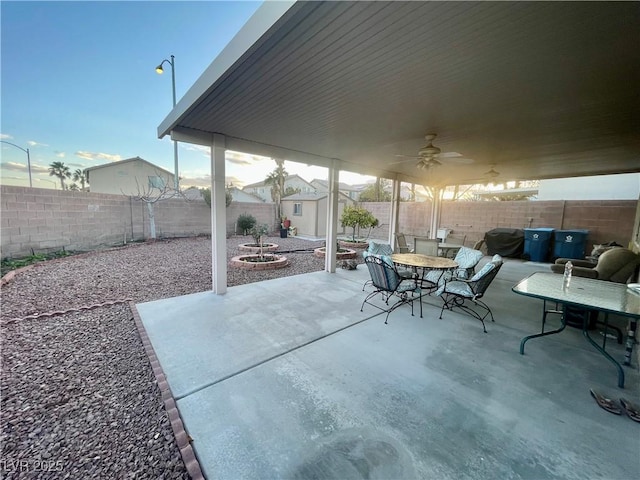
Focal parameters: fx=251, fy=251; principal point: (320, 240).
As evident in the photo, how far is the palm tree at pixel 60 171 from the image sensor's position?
26872 mm

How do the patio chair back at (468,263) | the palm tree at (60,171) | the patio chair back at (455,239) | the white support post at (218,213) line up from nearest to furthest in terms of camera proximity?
the white support post at (218,213)
the patio chair back at (468,263)
the patio chair back at (455,239)
the palm tree at (60,171)

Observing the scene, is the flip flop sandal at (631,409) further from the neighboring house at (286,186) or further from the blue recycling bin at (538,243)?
the neighboring house at (286,186)

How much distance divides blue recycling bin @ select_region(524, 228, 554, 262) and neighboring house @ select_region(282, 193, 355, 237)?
311 inches

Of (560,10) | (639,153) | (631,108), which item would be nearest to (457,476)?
(560,10)

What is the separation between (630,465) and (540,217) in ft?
31.8

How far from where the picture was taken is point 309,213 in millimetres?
14023

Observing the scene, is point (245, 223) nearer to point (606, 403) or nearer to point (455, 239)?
point (455, 239)

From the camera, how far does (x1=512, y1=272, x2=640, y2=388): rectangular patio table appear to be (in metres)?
2.21

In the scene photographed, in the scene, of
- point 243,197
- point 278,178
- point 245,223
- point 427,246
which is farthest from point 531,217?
point 243,197

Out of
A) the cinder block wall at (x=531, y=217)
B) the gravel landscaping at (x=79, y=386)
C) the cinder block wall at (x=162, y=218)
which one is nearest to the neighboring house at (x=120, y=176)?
the cinder block wall at (x=162, y=218)

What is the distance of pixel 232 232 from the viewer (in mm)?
12742

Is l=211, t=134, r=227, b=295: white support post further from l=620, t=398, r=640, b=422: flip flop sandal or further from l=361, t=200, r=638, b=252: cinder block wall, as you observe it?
l=361, t=200, r=638, b=252: cinder block wall

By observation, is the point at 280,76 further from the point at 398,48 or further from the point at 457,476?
the point at 457,476

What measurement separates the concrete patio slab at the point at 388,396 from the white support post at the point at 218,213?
0.86m
